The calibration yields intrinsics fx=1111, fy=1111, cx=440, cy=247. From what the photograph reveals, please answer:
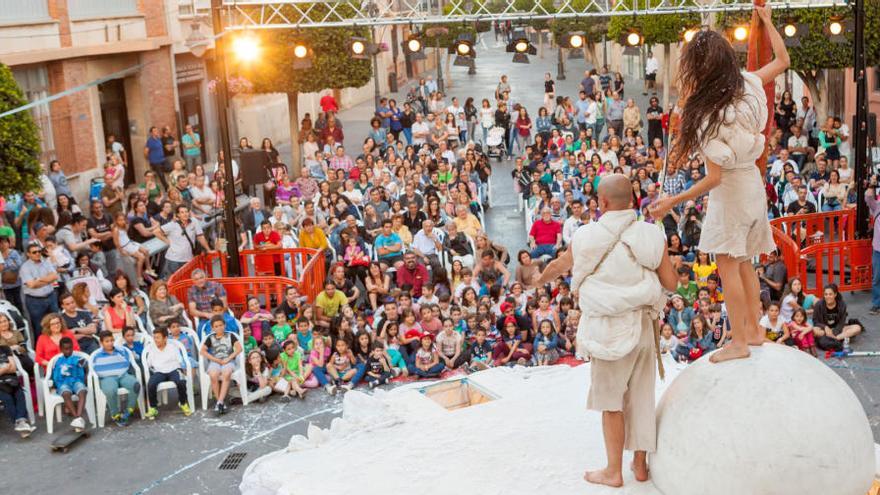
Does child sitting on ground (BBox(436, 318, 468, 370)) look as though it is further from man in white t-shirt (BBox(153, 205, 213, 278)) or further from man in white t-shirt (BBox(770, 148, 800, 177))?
man in white t-shirt (BBox(770, 148, 800, 177))

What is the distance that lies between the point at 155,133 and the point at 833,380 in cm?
1729

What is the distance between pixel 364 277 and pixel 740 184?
8938 mm

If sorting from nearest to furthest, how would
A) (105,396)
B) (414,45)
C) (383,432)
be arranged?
(383,432)
(105,396)
(414,45)

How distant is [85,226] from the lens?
1488cm

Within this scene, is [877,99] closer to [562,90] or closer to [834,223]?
[834,223]

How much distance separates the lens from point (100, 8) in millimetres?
21688

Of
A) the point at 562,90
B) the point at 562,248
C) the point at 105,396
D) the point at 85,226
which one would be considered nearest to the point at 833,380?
the point at 105,396

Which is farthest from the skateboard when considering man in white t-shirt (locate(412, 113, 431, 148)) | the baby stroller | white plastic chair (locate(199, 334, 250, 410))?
the baby stroller

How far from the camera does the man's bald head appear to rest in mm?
6281

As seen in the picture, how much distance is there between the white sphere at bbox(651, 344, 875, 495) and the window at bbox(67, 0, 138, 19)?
17.4 metres

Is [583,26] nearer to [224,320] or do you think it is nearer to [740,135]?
[224,320]

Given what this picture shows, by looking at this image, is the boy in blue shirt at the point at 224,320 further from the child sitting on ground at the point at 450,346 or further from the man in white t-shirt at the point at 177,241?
the man in white t-shirt at the point at 177,241

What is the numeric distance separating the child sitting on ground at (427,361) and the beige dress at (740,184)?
5.94 m

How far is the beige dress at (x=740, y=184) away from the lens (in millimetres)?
6266
